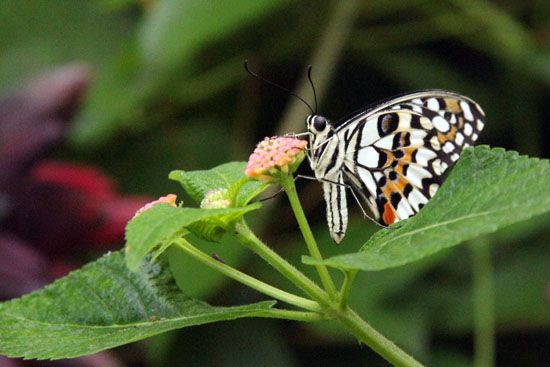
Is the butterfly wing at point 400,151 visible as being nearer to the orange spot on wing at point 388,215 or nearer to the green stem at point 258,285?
the orange spot on wing at point 388,215

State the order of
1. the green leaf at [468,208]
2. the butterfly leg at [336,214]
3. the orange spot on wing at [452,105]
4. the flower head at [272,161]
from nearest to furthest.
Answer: the green leaf at [468,208] < the flower head at [272,161] < the butterfly leg at [336,214] < the orange spot on wing at [452,105]

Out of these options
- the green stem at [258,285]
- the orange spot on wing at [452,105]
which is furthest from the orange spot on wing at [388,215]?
the green stem at [258,285]

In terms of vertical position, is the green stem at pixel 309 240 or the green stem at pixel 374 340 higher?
the green stem at pixel 309 240

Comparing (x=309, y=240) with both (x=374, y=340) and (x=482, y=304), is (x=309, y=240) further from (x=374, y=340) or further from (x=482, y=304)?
(x=482, y=304)

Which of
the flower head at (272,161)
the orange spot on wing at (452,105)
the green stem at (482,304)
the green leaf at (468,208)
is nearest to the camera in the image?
the green leaf at (468,208)

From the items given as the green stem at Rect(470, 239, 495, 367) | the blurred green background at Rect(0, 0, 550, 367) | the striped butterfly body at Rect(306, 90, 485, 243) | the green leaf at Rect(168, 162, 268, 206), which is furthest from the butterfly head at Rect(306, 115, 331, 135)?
the green stem at Rect(470, 239, 495, 367)

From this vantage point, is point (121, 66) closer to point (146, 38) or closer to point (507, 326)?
point (146, 38)

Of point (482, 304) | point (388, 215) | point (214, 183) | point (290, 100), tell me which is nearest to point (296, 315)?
point (214, 183)

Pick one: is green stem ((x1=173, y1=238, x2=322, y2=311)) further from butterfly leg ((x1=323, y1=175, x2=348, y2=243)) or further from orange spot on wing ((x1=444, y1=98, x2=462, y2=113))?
orange spot on wing ((x1=444, y1=98, x2=462, y2=113))
